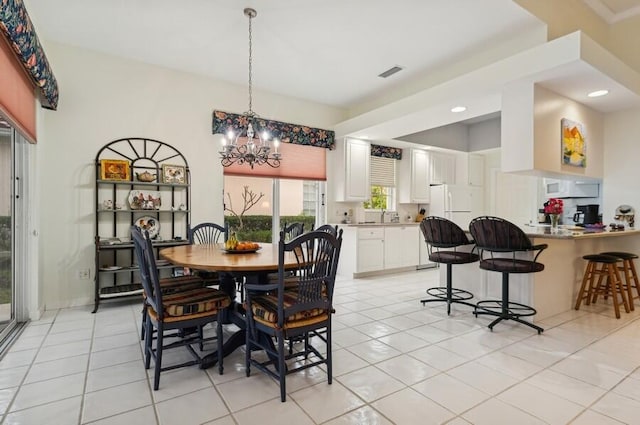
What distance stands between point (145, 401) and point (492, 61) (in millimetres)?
4499

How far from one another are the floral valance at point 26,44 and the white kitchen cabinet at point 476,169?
6.83m

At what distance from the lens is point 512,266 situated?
313cm

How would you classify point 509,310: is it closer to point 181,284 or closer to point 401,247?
point 401,247

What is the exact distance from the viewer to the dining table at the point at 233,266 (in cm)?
219

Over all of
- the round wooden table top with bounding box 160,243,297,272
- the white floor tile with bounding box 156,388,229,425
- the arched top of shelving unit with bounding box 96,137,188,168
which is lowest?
the white floor tile with bounding box 156,388,229,425

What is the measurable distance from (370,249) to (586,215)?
299cm

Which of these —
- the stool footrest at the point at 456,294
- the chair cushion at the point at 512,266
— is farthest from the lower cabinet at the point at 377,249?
the chair cushion at the point at 512,266

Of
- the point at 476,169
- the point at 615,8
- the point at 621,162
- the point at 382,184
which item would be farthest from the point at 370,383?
the point at 476,169

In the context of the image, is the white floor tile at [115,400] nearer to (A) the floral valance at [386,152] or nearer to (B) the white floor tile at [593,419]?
(B) the white floor tile at [593,419]

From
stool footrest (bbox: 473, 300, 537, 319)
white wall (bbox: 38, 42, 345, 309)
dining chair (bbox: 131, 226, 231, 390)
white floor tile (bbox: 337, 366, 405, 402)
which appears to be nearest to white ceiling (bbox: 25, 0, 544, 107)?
white wall (bbox: 38, 42, 345, 309)

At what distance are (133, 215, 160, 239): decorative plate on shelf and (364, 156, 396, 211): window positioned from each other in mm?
3590

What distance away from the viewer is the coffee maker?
453 centimetres

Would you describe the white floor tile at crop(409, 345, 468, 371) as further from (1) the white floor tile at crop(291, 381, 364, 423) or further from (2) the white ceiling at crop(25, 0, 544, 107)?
(2) the white ceiling at crop(25, 0, 544, 107)

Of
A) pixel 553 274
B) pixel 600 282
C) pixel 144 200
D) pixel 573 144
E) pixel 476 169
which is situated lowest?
pixel 600 282
